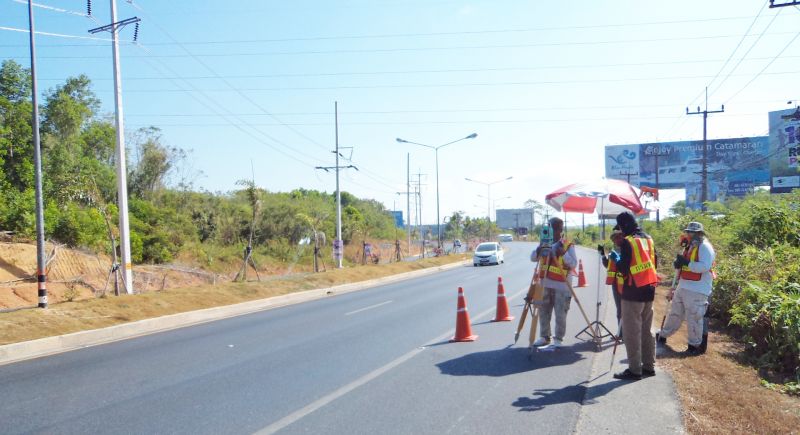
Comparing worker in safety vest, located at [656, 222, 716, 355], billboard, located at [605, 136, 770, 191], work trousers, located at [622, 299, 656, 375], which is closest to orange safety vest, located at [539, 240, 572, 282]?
worker in safety vest, located at [656, 222, 716, 355]

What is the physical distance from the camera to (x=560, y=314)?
28.1 feet

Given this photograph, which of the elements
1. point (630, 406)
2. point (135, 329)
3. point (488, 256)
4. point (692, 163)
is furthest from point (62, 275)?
point (692, 163)

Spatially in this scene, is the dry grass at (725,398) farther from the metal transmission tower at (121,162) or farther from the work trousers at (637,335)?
the metal transmission tower at (121,162)

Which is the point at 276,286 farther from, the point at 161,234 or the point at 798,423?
the point at 798,423

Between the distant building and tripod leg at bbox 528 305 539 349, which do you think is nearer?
tripod leg at bbox 528 305 539 349

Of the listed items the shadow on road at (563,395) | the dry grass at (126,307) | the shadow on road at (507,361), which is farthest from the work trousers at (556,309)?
the dry grass at (126,307)

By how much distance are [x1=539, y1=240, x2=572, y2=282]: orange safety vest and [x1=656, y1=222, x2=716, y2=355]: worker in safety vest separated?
54.9 inches

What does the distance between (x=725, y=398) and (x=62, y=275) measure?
76.2 feet

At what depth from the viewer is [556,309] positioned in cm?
858

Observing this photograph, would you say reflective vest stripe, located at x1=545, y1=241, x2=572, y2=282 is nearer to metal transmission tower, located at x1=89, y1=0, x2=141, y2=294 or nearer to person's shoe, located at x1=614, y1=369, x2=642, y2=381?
person's shoe, located at x1=614, y1=369, x2=642, y2=381

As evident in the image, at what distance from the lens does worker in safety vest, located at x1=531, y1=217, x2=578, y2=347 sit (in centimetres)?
849

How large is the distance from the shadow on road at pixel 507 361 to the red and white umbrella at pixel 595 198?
2.12m

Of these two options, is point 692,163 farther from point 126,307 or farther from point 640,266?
point 640,266

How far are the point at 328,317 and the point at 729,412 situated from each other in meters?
9.73
